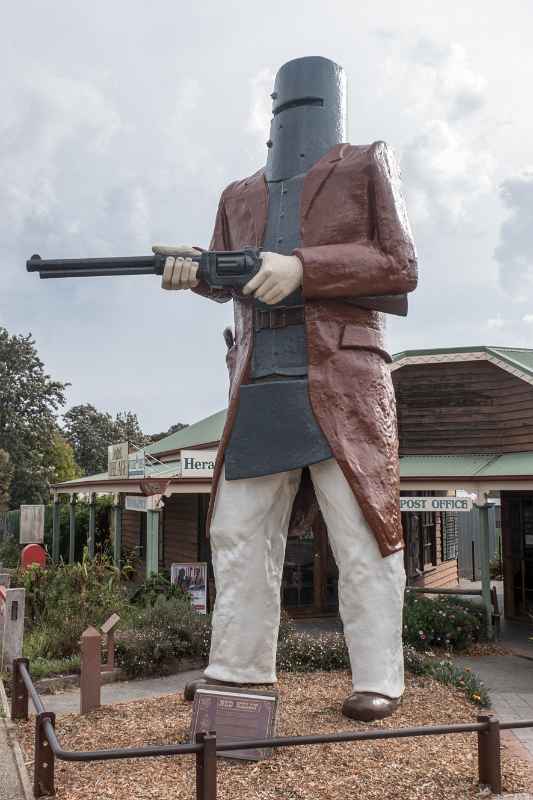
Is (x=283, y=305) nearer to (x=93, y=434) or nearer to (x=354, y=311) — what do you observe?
(x=354, y=311)

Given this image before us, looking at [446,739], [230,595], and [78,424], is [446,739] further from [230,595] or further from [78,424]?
[78,424]

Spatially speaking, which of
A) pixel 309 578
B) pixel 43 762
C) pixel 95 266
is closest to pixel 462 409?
pixel 309 578

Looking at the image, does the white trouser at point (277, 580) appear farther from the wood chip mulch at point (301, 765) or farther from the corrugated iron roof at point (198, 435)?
the corrugated iron roof at point (198, 435)

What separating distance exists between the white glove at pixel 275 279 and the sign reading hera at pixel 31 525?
49.1 ft

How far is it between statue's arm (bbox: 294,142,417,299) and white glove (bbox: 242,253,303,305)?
60mm

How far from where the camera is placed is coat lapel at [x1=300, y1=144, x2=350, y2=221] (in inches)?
168

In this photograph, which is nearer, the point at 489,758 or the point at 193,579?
the point at 489,758

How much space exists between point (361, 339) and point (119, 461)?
9760mm

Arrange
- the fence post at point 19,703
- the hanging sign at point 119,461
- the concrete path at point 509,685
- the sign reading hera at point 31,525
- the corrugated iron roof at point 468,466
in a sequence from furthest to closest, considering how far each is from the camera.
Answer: the sign reading hera at point 31,525 < the hanging sign at point 119,461 < the corrugated iron roof at point 468,466 < the concrete path at point 509,685 < the fence post at point 19,703

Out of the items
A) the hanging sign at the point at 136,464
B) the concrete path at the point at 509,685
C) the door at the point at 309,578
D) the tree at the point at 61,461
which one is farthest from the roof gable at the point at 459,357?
the tree at the point at 61,461

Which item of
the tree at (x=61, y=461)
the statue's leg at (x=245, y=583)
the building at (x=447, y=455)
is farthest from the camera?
the tree at (x=61, y=461)

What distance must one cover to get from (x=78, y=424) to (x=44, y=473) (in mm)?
16596

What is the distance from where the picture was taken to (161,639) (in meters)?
7.45

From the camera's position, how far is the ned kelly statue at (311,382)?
13.1 ft
